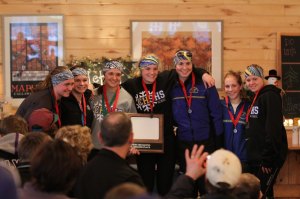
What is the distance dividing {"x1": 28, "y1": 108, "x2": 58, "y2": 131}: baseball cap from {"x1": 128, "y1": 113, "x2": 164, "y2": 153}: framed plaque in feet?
2.81

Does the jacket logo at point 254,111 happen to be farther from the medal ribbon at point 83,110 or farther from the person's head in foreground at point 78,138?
the person's head in foreground at point 78,138

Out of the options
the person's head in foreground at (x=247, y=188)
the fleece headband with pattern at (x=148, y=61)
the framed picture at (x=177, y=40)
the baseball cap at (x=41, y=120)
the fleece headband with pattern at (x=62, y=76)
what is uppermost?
the framed picture at (x=177, y=40)

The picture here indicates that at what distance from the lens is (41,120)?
13.6 ft

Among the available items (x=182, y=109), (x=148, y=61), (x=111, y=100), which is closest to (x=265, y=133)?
(x=182, y=109)

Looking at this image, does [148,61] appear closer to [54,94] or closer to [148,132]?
[148,132]

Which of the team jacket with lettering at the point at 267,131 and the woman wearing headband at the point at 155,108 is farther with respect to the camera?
the woman wearing headband at the point at 155,108

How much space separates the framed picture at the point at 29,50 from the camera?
21.6 ft

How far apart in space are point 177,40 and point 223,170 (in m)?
4.29

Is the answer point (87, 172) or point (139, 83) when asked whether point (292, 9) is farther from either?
point (87, 172)

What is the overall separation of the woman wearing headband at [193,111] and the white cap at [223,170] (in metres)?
2.37

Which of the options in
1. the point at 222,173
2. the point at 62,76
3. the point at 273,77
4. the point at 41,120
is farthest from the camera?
the point at 273,77

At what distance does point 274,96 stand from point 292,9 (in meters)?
2.36

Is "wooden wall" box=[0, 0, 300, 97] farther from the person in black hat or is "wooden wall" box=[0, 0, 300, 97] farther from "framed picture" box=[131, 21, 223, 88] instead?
the person in black hat

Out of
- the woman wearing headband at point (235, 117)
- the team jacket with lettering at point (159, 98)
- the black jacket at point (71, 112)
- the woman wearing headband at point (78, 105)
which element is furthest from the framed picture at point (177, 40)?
the black jacket at point (71, 112)
